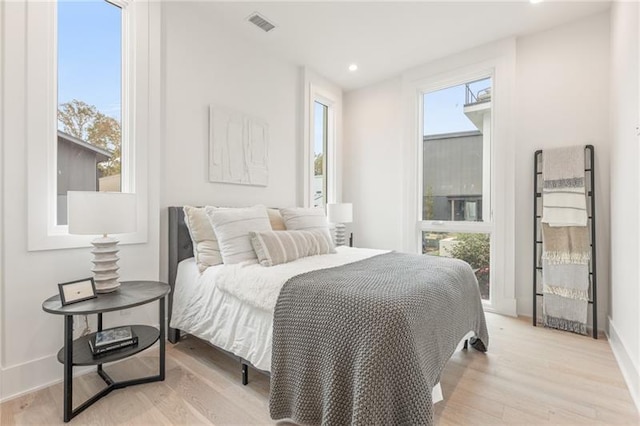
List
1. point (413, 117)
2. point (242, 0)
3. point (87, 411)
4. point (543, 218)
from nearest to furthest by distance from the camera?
1. point (87, 411)
2. point (242, 0)
3. point (543, 218)
4. point (413, 117)

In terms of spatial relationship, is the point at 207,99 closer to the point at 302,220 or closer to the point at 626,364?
the point at 302,220

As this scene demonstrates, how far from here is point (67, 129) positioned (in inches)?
84.4

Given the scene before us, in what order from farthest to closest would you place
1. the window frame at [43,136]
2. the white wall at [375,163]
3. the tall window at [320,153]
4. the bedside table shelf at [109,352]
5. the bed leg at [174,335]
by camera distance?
the tall window at [320,153] → the white wall at [375,163] → the bed leg at [174,335] → the window frame at [43,136] → the bedside table shelf at [109,352]

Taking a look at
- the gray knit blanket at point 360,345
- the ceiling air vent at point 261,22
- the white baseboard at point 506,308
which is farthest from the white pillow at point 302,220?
the white baseboard at point 506,308

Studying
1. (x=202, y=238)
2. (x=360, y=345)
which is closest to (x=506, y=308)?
(x=360, y=345)

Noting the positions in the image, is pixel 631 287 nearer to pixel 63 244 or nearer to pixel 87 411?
pixel 87 411

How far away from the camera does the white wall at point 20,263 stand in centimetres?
181

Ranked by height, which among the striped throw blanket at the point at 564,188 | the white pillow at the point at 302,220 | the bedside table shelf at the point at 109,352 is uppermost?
the striped throw blanket at the point at 564,188

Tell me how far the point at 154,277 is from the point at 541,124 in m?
3.81

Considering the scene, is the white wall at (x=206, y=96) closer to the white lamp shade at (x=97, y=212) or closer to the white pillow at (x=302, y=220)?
the white pillow at (x=302, y=220)

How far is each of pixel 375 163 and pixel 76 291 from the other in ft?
11.6

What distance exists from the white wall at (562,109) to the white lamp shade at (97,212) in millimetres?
3501

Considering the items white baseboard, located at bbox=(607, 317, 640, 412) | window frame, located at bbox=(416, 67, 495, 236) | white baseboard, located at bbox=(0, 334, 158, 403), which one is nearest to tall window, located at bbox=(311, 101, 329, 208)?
window frame, located at bbox=(416, 67, 495, 236)

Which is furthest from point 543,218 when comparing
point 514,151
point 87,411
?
point 87,411
